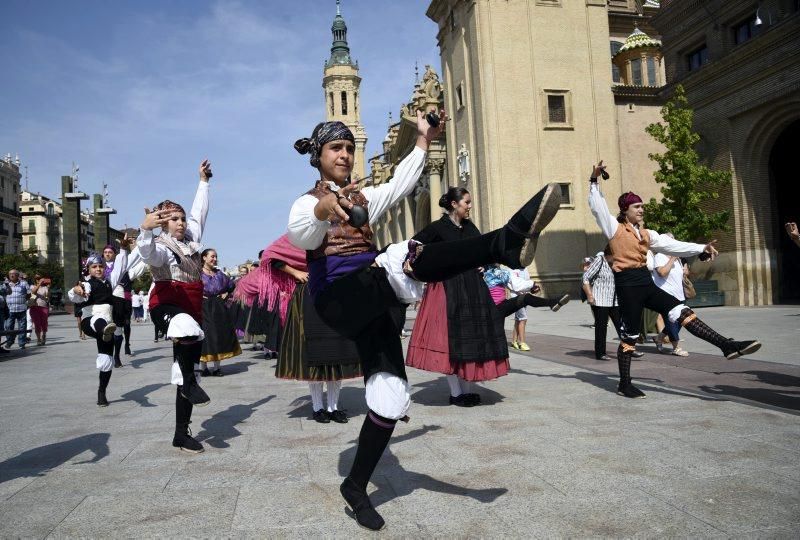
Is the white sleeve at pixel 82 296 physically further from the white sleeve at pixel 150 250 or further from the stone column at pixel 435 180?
the stone column at pixel 435 180

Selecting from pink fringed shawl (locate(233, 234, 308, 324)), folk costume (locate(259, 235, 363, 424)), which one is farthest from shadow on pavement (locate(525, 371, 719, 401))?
pink fringed shawl (locate(233, 234, 308, 324))

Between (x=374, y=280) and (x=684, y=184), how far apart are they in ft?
70.4

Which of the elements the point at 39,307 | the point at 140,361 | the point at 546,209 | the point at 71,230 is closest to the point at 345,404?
the point at 546,209

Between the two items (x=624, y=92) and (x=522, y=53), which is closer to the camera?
(x=522, y=53)

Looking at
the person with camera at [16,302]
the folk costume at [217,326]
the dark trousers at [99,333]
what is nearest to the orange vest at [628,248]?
the dark trousers at [99,333]

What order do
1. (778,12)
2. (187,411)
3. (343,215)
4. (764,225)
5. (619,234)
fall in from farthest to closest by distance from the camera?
(764,225) < (778,12) < (619,234) < (187,411) < (343,215)

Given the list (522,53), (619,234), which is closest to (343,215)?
(619,234)

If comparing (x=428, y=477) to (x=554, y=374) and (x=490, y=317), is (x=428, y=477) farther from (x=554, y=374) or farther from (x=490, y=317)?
(x=554, y=374)

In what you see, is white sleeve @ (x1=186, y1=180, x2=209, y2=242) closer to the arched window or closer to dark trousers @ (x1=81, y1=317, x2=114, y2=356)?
dark trousers @ (x1=81, y1=317, x2=114, y2=356)

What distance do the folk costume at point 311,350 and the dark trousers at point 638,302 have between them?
109 inches

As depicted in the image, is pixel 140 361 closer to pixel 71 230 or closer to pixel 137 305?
pixel 71 230

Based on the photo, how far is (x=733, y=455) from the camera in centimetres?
381

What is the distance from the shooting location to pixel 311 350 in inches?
220

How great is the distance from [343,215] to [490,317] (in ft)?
12.6
